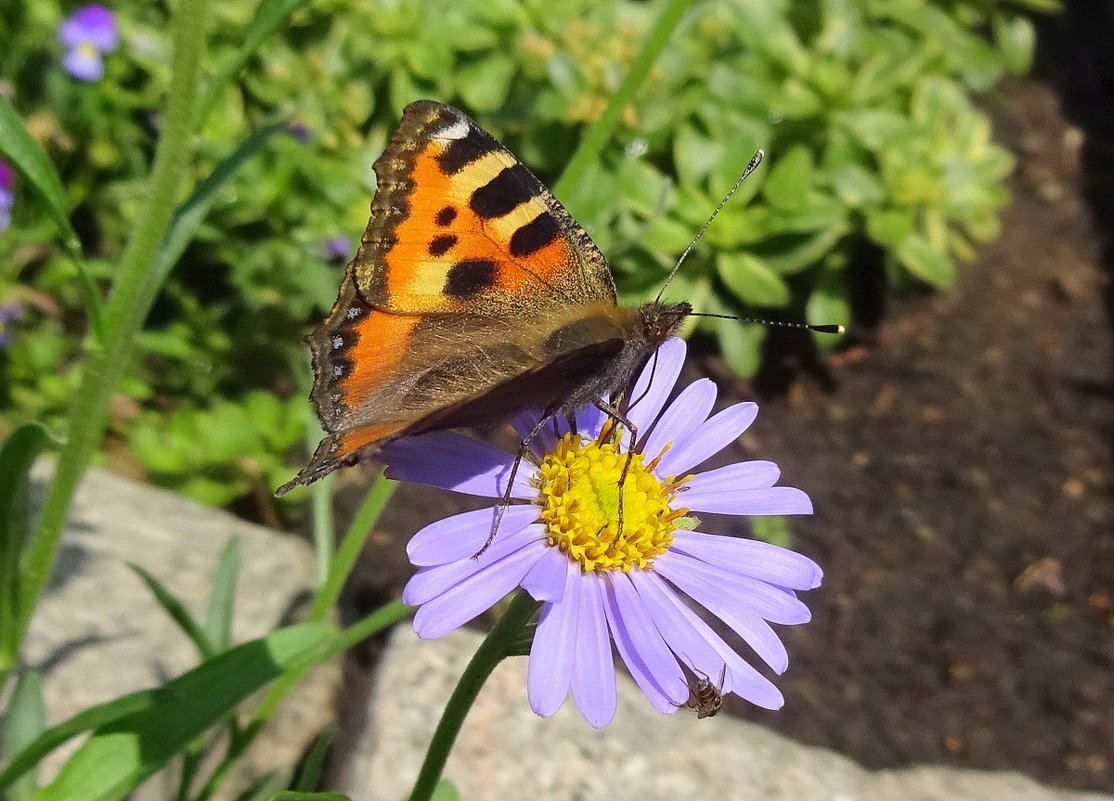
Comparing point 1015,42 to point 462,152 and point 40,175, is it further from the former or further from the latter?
point 40,175

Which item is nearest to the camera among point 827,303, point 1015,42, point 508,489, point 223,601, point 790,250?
point 508,489

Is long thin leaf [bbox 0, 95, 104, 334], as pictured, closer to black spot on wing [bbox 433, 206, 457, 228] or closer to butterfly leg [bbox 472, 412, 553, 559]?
black spot on wing [bbox 433, 206, 457, 228]

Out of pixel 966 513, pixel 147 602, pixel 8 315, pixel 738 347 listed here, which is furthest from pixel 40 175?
pixel 966 513

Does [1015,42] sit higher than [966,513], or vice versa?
[1015,42]

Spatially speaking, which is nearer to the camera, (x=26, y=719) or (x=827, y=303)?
(x=26, y=719)

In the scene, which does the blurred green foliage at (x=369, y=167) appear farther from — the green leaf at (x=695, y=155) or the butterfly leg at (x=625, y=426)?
the butterfly leg at (x=625, y=426)

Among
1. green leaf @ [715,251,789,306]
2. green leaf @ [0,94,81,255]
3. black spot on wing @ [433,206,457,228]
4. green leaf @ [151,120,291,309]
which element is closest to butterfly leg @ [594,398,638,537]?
black spot on wing @ [433,206,457,228]

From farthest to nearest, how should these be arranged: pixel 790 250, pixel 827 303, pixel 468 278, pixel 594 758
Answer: pixel 827 303 < pixel 790 250 < pixel 594 758 < pixel 468 278

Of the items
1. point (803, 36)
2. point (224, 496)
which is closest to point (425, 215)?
point (224, 496)
